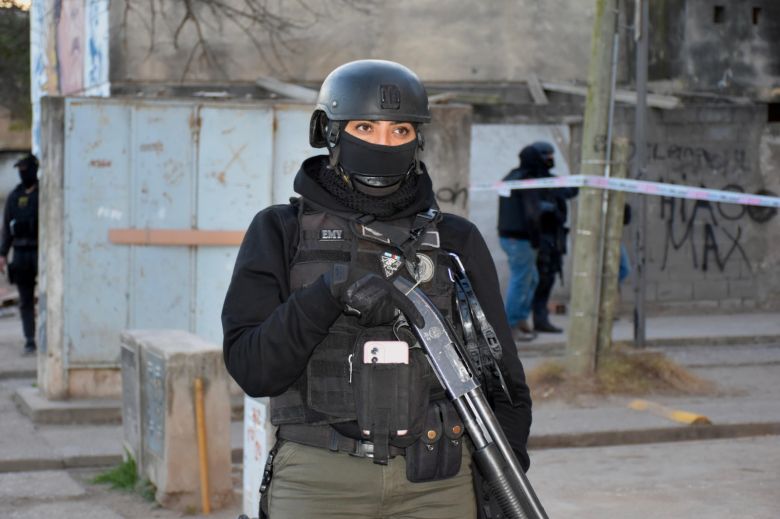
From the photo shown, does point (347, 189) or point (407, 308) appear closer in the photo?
point (407, 308)

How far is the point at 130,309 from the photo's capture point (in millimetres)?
Result: 9609

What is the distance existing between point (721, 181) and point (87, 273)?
29.3 ft

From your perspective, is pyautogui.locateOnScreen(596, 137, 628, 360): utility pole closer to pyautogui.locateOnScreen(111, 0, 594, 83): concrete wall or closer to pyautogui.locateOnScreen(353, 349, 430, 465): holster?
pyautogui.locateOnScreen(353, 349, 430, 465): holster

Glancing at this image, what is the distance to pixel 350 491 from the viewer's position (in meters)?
3.06

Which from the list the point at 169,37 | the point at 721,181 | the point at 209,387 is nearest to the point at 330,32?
the point at 169,37

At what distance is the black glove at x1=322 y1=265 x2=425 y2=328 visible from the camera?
2.97 metres

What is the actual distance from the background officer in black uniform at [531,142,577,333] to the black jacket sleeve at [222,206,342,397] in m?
9.38

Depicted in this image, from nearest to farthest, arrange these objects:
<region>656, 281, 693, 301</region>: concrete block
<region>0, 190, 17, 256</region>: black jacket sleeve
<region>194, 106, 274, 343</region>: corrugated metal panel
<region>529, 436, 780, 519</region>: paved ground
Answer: <region>529, 436, 780, 519</region>: paved ground
<region>194, 106, 274, 343</region>: corrugated metal panel
<region>0, 190, 17, 256</region>: black jacket sleeve
<region>656, 281, 693, 301</region>: concrete block

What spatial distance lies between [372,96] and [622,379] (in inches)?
276

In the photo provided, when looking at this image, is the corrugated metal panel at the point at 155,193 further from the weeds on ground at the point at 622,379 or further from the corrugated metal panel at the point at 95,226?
the weeds on ground at the point at 622,379

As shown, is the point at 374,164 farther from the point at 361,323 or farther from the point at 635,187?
the point at 635,187

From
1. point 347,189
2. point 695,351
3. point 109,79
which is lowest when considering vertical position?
point 695,351

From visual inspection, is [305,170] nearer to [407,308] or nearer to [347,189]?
[347,189]

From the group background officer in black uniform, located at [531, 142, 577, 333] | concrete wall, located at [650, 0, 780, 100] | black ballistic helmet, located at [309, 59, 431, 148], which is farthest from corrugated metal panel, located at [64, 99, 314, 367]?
concrete wall, located at [650, 0, 780, 100]
